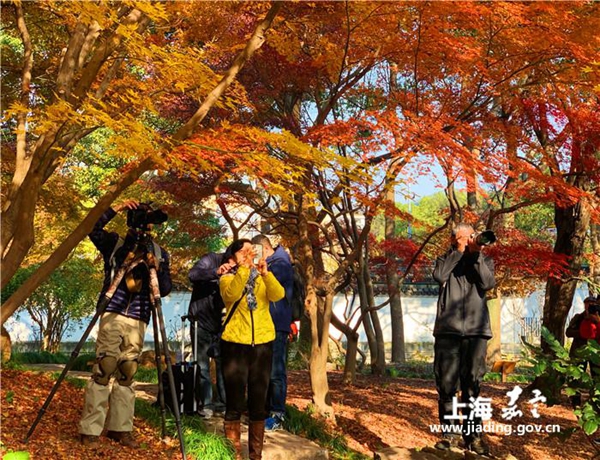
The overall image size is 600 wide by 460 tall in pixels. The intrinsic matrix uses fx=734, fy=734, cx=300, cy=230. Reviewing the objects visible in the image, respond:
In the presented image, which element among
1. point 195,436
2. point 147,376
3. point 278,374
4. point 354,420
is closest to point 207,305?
point 278,374

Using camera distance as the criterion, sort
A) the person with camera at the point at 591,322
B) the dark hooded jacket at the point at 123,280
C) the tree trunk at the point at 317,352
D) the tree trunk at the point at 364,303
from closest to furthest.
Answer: the dark hooded jacket at the point at 123,280 < the tree trunk at the point at 317,352 < the person with camera at the point at 591,322 < the tree trunk at the point at 364,303

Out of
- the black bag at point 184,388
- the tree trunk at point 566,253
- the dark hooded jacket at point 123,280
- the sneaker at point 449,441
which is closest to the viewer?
the dark hooded jacket at point 123,280

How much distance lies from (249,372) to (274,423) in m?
1.95

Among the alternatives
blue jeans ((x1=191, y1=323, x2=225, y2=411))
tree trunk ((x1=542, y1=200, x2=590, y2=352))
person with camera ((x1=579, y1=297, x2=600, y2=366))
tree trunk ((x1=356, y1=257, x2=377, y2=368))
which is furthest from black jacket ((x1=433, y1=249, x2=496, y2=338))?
tree trunk ((x1=356, y1=257, x2=377, y2=368))

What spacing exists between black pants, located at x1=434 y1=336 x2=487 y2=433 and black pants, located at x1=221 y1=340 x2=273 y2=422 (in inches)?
64.8

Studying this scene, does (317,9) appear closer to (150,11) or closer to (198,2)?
(198,2)

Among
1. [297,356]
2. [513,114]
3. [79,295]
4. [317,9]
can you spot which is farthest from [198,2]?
[79,295]

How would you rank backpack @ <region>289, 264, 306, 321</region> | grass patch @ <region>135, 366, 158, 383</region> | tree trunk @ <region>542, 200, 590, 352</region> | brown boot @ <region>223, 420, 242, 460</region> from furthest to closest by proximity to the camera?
1. tree trunk @ <region>542, 200, 590, 352</region>
2. grass patch @ <region>135, 366, 158, 383</region>
3. backpack @ <region>289, 264, 306, 321</region>
4. brown boot @ <region>223, 420, 242, 460</region>

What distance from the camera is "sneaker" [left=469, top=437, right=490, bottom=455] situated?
20.5 feet

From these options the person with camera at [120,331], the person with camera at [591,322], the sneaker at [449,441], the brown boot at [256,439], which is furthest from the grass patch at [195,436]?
the person with camera at [591,322]

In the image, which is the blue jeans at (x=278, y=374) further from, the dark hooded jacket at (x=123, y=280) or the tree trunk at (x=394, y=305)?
the tree trunk at (x=394, y=305)

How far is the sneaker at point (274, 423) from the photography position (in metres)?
7.19

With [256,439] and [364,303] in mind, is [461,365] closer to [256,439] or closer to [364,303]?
[256,439]

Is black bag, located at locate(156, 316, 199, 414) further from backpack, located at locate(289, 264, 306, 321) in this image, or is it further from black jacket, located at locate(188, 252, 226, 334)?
backpack, located at locate(289, 264, 306, 321)
